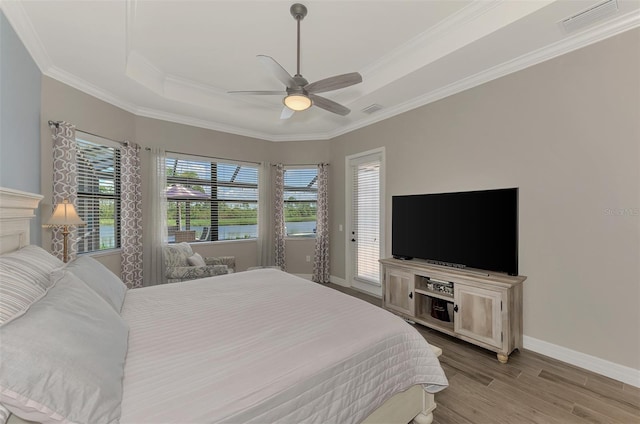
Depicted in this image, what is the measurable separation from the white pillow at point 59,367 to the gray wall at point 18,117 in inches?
69.0

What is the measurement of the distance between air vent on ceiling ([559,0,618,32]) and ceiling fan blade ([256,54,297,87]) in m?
2.27

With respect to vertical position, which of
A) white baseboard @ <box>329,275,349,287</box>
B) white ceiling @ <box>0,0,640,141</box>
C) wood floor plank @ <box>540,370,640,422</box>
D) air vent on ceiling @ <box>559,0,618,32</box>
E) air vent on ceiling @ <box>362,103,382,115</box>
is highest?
white ceiling @ <box>0,0,640,141</box>

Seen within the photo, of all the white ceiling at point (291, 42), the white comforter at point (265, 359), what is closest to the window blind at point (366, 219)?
the white ceiling at point (291, 42)

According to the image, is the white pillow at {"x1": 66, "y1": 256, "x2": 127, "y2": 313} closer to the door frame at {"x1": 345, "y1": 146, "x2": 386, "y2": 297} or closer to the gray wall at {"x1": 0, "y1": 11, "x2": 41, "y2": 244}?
the gray wall at {"x1": 0, "y1": 11, "x2": 41, "y2": 244}

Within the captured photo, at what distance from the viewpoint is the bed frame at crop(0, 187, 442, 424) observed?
4.99 feet

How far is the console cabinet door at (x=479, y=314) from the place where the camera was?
2.52 m

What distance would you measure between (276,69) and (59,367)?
86.6 inches

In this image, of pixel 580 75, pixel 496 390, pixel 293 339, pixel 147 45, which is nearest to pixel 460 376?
pixel 496 390

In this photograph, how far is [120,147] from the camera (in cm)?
380

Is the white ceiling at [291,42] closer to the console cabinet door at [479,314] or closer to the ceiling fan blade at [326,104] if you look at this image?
the ceiling fan blade at [326,104]

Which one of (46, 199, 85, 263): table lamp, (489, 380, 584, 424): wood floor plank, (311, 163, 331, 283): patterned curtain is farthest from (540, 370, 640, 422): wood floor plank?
(46, 199, 85, 263): table lamp

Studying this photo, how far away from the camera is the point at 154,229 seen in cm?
410

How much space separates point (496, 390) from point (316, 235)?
357 cm

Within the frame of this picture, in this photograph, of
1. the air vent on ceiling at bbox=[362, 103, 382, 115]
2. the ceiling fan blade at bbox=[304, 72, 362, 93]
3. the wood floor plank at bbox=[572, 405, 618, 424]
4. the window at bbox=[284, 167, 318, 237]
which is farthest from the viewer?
the window at bbox=[284, 167, 318, 237]
